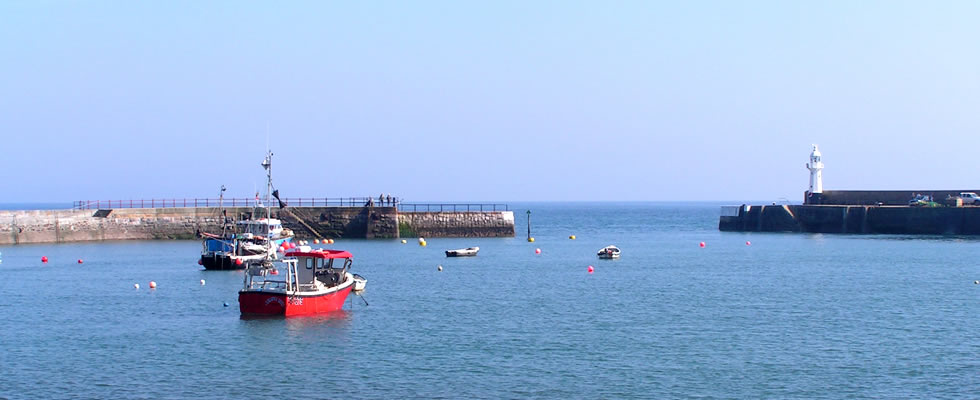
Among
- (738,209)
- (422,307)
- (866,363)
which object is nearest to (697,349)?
(866,363)

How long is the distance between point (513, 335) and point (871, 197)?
6731 centimetres

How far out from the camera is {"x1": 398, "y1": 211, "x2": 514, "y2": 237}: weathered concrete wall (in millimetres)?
78250

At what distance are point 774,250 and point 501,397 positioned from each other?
4901 centimetres

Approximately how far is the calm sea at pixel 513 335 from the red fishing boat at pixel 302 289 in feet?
1.94

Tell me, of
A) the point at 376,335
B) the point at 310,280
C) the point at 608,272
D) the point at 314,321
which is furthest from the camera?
the point at 608,272

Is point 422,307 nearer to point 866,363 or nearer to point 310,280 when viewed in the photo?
point 310,280

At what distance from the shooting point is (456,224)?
80.1 m

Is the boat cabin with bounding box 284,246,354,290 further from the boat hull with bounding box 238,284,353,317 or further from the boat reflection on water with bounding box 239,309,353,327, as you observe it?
the boat reflection on water with bounding box 239,309,353,327

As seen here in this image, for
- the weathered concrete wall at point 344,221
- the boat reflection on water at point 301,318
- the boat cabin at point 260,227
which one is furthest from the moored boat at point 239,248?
the weathered concrete wall at point 344,221

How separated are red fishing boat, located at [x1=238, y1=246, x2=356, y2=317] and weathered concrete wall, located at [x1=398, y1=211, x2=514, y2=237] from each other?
40.6m

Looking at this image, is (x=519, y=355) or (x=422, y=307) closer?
(x=519, y=355)

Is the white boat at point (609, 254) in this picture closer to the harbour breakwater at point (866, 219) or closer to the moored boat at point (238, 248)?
the moored boat at point (238, 248)

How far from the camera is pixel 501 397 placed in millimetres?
22406

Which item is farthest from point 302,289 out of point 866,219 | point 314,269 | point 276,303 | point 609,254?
point 866,219
